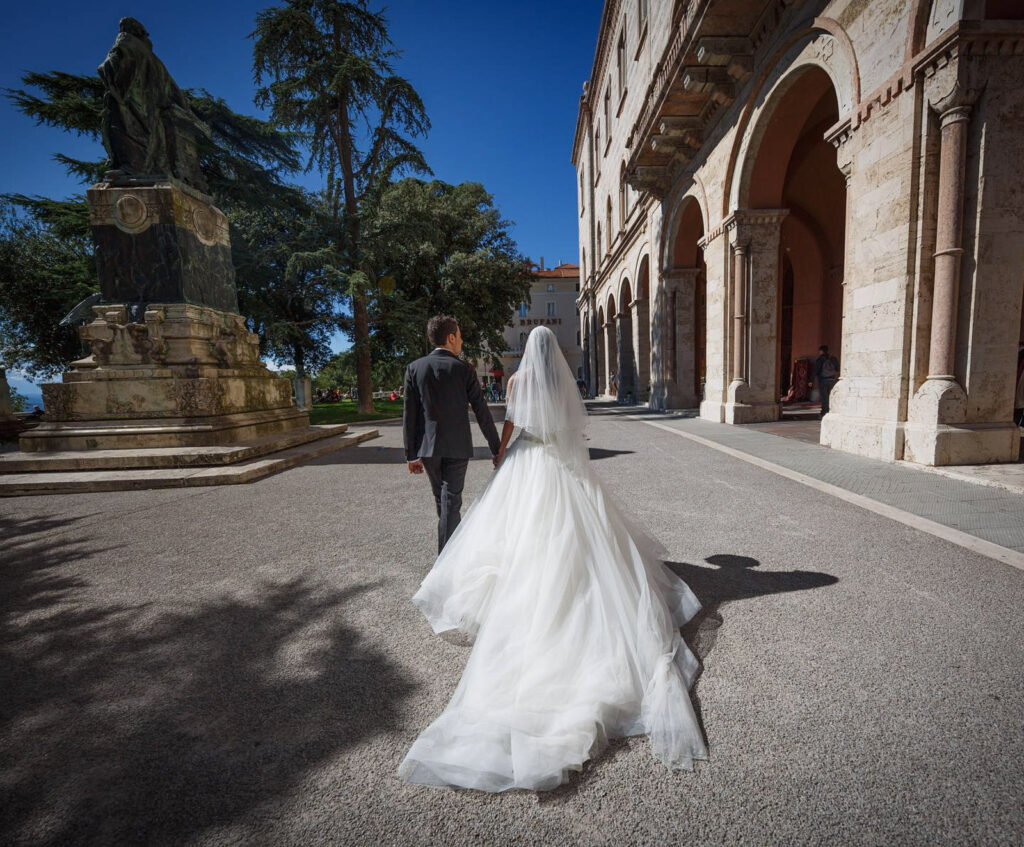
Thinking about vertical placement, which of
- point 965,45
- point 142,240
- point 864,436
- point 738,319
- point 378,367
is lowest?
point 864,436

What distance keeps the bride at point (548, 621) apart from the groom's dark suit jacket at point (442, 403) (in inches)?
16.0

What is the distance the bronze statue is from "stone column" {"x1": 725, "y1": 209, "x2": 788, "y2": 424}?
11.9 metres

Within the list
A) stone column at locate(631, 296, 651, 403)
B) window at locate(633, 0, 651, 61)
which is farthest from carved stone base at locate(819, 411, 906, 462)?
window at locate(633, 0, 651, 61)

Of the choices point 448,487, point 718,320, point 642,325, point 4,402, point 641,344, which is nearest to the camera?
point 448,487

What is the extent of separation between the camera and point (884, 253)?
6.26 m

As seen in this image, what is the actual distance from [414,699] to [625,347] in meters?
22.9

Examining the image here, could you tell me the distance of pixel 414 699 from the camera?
206 centimetres

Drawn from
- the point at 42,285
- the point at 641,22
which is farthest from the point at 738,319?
the point at 42,285

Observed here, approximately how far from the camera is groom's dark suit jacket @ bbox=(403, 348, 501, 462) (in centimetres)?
325

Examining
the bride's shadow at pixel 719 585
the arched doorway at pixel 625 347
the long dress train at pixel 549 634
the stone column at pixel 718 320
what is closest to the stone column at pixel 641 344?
the arched doorway at pixel 625 347

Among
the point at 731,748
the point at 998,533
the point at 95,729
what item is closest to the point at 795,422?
the point at 998,533

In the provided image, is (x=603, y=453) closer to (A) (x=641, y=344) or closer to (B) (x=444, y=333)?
(B) (x=444, y=333)

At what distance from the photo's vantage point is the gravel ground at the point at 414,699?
1.46 metres

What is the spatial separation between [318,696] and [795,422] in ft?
40.5
